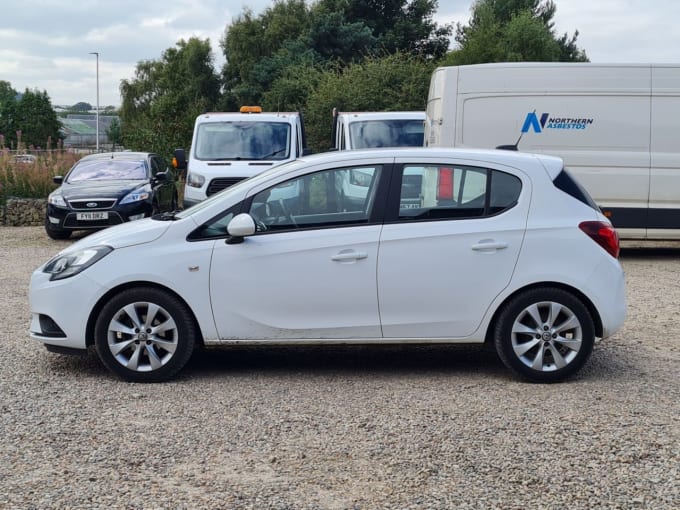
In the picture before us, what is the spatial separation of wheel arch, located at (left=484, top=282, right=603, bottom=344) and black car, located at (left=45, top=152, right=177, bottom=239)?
36.8 ft

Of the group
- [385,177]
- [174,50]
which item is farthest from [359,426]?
[174,50]

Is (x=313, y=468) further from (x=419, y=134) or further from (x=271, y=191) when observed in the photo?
(x=419, y=134)

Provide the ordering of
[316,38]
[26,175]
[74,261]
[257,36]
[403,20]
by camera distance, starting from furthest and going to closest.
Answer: [257,36]
[403,20]
[316,38]
[26,175]
[74,261]

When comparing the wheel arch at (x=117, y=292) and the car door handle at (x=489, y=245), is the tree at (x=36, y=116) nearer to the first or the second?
the wheel arch at (x=117, y=292)

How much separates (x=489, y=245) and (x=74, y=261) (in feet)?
9.64

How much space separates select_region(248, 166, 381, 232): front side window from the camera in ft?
21.4

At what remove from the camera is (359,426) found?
216 inches

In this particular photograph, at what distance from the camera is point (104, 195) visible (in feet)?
54.7

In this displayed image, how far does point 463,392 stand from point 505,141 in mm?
7956

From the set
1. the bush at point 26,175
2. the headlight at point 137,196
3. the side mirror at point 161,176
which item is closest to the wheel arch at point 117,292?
the headlight at point 137,196

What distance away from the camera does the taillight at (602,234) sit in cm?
652

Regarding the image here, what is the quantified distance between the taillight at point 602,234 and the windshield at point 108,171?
1266 centimetres

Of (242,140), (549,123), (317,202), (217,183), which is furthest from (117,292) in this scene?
(242,140)

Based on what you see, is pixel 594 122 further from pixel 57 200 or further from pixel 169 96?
pixel 169 96
